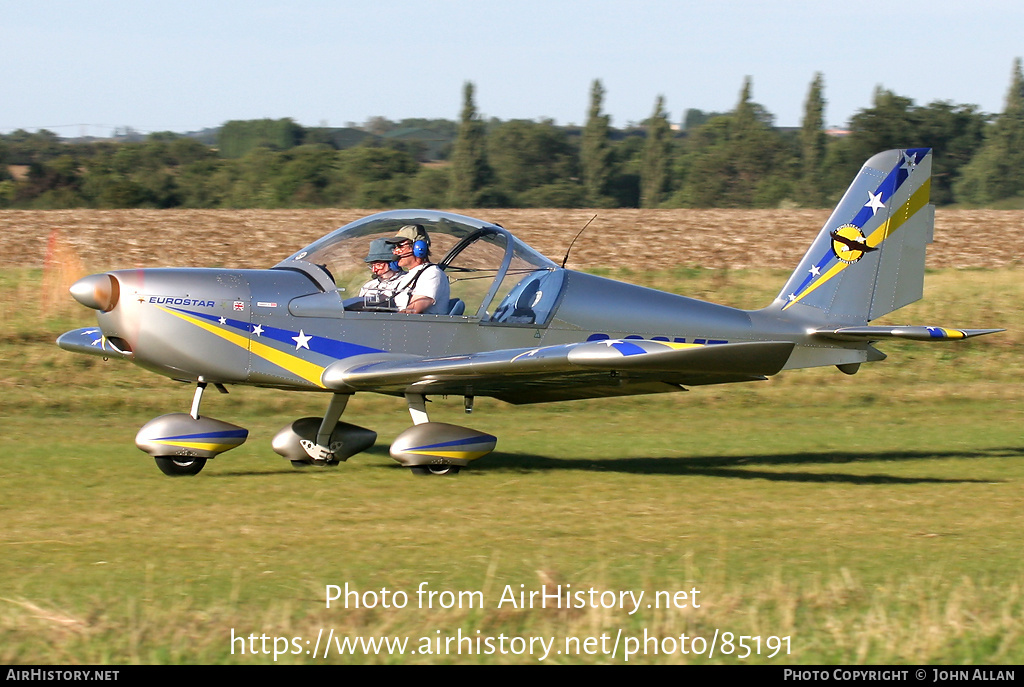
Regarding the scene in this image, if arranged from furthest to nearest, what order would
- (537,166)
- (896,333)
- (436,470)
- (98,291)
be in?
(537,166) → (436,470) → (896,333) → (98,291)

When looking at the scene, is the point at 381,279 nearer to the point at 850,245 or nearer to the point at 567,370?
the point at 567,370

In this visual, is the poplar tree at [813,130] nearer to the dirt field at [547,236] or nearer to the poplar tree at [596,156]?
the poplar tree at [596,156]

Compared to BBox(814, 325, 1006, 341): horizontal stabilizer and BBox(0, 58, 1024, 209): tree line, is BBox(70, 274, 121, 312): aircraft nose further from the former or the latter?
BBox(0, 58, 1024, 209): tree line

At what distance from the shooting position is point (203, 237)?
2348 cm

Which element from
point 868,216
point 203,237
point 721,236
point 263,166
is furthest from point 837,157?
point 868,216

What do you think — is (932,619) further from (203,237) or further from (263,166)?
(263,166)

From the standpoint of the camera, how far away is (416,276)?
28.1ft

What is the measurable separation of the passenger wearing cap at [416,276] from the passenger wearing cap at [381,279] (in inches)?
1.8

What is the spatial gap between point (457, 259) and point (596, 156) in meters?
57.9

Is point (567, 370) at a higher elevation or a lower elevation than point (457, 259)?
lower

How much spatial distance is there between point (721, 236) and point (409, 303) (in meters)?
17.4

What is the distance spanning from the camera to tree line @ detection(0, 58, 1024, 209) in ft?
133

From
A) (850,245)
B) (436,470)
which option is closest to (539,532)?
(436,470)

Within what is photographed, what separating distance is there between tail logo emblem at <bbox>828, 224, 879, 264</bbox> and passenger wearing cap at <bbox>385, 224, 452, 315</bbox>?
12.1 feet
